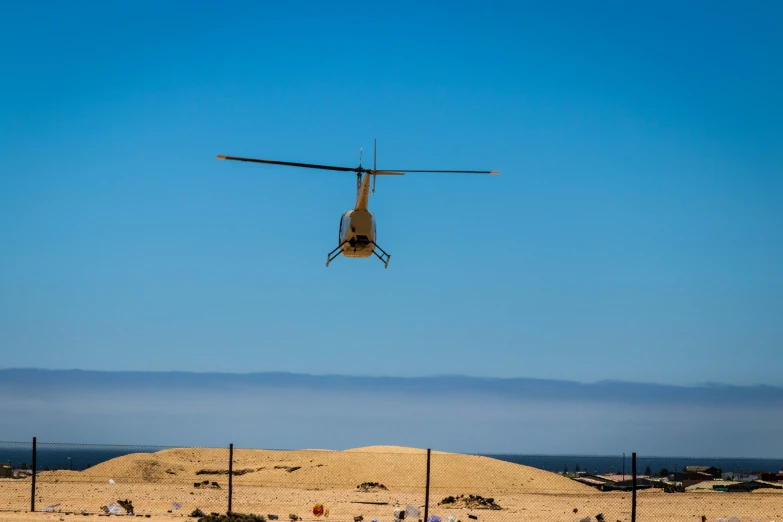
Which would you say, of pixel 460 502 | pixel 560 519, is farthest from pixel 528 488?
pixel 560 519

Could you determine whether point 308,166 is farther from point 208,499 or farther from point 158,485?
point 158,485

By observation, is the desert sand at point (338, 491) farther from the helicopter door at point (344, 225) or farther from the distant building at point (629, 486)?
the helicopter door at point (344, 225)

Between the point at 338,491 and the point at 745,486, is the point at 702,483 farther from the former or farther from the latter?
the point at 338,491

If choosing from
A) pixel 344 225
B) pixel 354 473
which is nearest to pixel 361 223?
pixel 344 225

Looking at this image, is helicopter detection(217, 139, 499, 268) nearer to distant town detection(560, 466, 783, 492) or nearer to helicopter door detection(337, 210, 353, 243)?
helicopter door detection(337, 210, 353, 243)

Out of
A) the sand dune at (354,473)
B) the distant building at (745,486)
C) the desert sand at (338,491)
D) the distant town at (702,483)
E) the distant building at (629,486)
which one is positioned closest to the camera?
the desert sand at (338,491)


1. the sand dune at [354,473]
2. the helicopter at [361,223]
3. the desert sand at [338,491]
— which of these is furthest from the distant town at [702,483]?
the helicopter at [361,223]

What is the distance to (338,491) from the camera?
37.2m

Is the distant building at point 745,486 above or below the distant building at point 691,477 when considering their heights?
above

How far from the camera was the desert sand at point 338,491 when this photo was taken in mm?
26969

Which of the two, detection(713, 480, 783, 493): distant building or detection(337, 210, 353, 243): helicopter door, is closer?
detection(337, 210, 353, 243): helicopter door

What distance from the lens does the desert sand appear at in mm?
26969

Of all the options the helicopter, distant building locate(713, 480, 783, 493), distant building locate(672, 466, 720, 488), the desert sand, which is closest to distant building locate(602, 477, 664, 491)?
the desert sand

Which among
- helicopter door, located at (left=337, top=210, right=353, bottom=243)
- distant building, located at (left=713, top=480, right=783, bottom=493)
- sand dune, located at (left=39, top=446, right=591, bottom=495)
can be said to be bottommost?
sand dune, located at (left=39, top=446, right=591, bottom=495)
